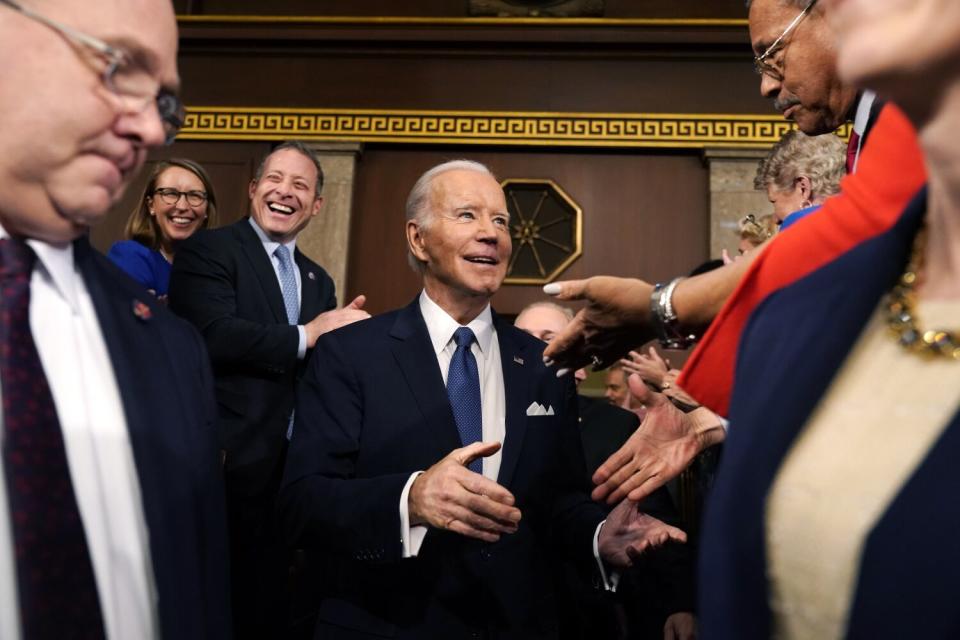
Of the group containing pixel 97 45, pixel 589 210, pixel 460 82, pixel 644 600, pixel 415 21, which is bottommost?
pixel 644 600

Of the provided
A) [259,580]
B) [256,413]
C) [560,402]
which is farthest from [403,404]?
[259,580]

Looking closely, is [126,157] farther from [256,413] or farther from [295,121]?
[295,121]

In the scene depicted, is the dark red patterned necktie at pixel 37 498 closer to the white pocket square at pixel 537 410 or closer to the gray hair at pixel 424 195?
the white pocket square at pixel 537 410

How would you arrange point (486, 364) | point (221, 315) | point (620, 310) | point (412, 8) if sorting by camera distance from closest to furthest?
1. point (620, 310)
2. point (486, 364)
3. point (221, 315)
4. point (412, 8)

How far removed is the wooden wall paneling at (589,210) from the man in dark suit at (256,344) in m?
2.57

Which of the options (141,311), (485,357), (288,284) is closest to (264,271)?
(288,284)

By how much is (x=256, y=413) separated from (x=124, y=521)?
5.33 ft

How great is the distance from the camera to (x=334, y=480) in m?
2.10

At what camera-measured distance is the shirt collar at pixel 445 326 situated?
2.45 metres

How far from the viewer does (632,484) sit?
154cm

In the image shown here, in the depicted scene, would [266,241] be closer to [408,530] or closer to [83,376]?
[408,530]

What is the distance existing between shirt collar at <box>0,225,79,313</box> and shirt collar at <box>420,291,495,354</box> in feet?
4.12

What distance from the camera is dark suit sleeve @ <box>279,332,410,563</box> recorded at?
78.0 inches

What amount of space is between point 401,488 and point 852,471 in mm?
1285
